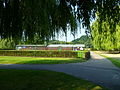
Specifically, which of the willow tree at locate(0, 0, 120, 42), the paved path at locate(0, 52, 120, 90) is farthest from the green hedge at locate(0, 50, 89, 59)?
the willow tree at locate(0, 0, 120, 42)

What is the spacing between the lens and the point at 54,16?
16.3 ft

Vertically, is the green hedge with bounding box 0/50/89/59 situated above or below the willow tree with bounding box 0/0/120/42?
below

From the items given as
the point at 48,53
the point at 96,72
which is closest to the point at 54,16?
the point at 96,72

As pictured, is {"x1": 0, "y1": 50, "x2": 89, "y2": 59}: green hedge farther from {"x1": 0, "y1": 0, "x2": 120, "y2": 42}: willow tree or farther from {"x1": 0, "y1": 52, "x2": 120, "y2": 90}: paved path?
{"x1": 0, "y1": 0, "x2": 120, "y2": 42}: willow tree

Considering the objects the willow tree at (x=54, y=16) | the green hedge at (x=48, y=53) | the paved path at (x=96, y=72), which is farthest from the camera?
the green hedge at (x=48, y=53)

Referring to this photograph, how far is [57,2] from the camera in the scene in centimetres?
488

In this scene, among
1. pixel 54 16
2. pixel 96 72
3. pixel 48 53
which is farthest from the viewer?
pixel 48 53

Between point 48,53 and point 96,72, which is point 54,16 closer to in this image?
point 96,72

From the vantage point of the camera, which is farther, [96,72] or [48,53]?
[48,53]

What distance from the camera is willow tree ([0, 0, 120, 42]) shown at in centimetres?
489

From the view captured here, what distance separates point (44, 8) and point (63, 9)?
2.53 ft

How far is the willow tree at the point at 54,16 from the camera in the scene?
4.89 m

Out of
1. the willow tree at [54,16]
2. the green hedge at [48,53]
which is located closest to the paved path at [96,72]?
the willow tree at [54,16]

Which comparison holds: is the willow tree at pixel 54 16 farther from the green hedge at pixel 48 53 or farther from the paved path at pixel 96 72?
the green hedge at pixel 48 53
